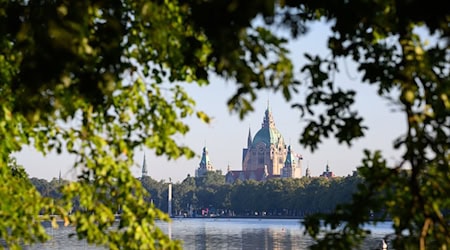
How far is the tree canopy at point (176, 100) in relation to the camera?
191 inches

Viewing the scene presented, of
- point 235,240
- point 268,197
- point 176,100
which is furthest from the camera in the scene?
point 268,197

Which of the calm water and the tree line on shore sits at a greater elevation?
the tree line on shore

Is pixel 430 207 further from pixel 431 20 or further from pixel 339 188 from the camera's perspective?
pixel 339 188

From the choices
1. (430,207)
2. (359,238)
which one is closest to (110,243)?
(359,238)

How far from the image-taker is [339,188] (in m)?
121

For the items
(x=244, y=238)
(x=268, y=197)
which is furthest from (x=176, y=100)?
(x=268, y=197)

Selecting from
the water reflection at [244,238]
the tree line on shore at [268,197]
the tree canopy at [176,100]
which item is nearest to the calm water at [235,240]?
the water reflection at [244,238]

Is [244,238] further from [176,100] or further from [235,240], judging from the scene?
[176,100]

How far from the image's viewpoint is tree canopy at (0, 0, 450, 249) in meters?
4.85

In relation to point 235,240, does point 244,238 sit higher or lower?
higher

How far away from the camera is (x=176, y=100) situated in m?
6.50

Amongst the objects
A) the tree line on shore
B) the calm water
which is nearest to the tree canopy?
the calm water

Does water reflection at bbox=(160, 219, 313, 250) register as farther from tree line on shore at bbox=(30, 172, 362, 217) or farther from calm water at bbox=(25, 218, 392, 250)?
tree line on shore at bbox=(30, 172, 362, 217)

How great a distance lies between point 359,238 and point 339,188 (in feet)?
383
